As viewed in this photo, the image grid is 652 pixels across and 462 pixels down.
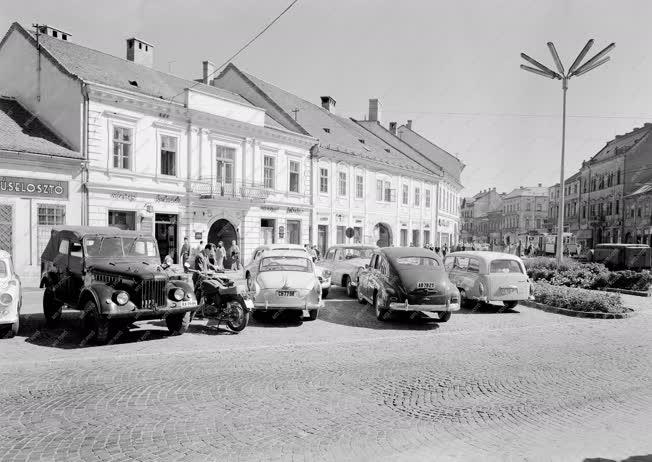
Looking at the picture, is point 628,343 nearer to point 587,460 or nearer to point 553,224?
point 587,460

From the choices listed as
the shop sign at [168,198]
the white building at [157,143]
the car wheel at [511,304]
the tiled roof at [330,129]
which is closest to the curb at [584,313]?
the car wheel at [511,304]

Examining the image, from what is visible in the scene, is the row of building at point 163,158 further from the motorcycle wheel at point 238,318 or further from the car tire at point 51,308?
the motorcycle wheel at point 238,318

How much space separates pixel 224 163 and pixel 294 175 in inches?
219

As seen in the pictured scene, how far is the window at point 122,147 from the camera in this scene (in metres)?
22.3

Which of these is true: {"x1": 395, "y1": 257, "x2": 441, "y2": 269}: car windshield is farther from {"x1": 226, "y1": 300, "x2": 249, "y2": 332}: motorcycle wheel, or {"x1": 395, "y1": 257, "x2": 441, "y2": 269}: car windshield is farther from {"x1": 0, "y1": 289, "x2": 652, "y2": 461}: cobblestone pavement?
{"x1": 226, "y1": 300, "x2": 249, "y2": 332}: motorcycle wheel


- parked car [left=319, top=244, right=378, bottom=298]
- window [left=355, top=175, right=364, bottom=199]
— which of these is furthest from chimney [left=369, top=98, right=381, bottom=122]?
parked car [left=319, top=244, right=378, bottom=298]

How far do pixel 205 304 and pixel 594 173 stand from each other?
65.7 meters

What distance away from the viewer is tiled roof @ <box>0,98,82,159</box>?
63.3 ft

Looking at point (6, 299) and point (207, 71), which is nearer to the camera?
point (6, 299)

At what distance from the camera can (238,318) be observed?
11.0 meters

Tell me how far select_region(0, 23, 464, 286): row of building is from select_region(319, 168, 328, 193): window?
11 cm

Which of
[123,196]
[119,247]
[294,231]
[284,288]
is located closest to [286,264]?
[284,288]

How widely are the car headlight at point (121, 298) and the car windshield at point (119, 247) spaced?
1844mm

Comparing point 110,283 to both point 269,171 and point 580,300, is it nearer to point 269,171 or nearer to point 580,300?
point 580,300
